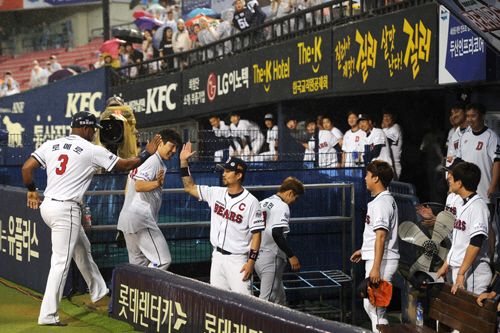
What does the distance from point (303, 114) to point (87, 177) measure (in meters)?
8.27

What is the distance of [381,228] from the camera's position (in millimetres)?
6203

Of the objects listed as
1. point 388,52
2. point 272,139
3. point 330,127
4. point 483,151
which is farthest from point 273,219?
point 272,139

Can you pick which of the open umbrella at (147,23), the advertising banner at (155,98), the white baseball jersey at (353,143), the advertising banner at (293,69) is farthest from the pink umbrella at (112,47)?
the white baseball jersey at (353,143)

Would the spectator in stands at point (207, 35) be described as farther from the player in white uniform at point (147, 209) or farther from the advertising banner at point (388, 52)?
the player in white uniform at point (147, 209)

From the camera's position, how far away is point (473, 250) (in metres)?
5.47

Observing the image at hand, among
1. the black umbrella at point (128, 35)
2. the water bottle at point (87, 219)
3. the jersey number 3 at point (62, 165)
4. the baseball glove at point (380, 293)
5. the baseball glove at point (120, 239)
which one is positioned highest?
the black umbrella at point (128, 35)

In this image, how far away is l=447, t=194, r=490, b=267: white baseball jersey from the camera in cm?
552

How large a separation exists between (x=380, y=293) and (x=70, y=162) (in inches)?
124

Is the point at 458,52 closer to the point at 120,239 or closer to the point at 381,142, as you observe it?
the point at 381,142

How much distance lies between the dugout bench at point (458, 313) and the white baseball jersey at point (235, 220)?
141cm

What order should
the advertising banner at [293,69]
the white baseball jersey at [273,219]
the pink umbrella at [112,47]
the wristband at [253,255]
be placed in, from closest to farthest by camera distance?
the wristband at [253,255] < the white baseball jersey at [273,219] < the advertising banner at [293,69] < the pink umbrella at [112,47]

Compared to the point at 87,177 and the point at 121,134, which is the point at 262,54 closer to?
the point at 121,134

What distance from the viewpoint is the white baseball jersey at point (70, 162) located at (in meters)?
6.37

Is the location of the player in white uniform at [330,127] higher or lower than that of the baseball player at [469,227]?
higher
